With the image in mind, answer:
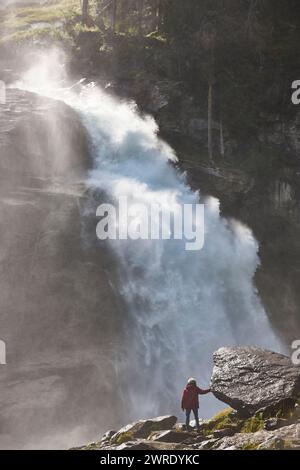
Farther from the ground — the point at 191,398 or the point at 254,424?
the point at 191,398

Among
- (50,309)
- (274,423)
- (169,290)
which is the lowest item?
(274,423)

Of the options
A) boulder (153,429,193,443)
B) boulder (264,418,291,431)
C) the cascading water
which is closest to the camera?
boulder (264,418,291,431)

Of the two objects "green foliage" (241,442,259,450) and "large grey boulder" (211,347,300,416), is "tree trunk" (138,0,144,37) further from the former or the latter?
"green foliage" (241,442,259,450)

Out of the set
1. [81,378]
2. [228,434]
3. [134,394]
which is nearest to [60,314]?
[81,378]

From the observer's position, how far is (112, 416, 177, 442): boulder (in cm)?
1642

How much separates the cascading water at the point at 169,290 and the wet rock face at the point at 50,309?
116cm

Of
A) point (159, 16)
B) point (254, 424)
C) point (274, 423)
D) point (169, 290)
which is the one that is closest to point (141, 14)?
point (159, 16)

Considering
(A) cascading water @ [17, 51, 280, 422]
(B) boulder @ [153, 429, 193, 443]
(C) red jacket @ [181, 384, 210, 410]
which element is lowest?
(B) boulder @ [153, 429, 193, 443]

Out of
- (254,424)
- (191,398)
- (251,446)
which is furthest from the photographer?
(191,398)

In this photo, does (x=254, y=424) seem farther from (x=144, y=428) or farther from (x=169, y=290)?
(x=169, y=290)

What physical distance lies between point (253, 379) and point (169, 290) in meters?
12.9

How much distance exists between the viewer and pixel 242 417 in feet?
53.5

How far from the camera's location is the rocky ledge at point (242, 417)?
1366 cm

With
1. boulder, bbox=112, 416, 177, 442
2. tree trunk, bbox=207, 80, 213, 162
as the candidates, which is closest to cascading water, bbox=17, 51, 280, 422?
tree trunk, bbox=207, 80, 213, 162
